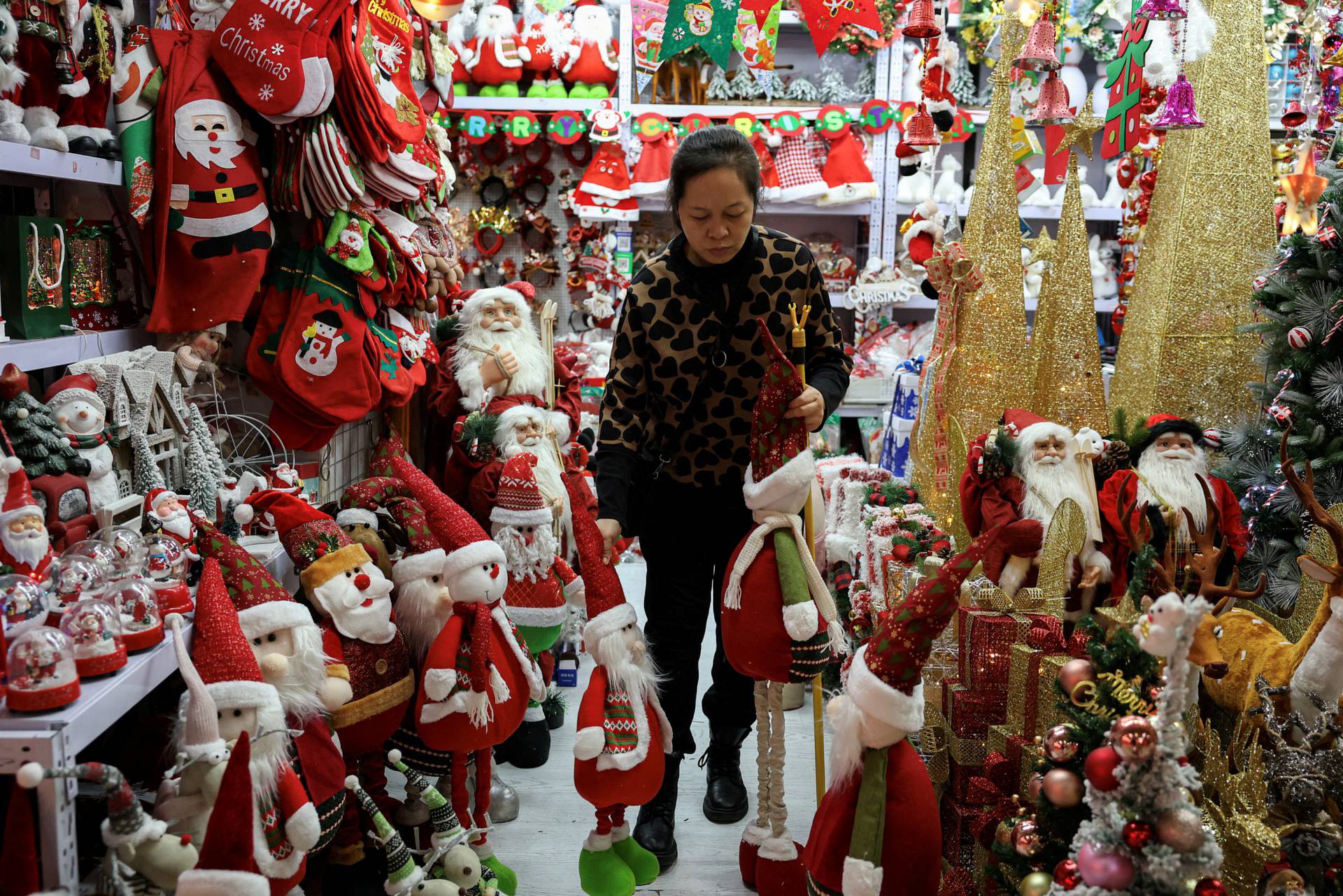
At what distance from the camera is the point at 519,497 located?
7.68 feet

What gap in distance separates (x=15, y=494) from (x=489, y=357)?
1551mm

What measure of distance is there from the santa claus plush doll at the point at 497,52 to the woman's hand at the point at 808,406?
3442 millimetres

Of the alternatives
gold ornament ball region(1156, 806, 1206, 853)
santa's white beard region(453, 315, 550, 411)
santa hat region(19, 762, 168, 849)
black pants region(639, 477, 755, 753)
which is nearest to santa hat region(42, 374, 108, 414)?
santa hat region(19, 762, 168, 849)

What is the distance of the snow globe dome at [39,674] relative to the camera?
1235mm

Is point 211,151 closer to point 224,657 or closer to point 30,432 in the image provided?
point 30,432

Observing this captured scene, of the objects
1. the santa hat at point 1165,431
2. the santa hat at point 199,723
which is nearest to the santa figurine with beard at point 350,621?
the santa hat at point 199,723

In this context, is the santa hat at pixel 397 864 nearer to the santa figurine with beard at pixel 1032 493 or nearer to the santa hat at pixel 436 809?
the santa hat at pixel 436 809

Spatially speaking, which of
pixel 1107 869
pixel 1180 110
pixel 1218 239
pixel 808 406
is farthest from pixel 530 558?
pixel 1218 239

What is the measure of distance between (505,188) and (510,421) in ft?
8.56

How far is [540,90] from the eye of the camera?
476 centimetres

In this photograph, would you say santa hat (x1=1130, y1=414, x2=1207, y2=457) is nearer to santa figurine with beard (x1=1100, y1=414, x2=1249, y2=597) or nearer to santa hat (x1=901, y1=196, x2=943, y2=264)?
santa figurine with beard (x1=1100, y1=414, x2=1249, y2=597)

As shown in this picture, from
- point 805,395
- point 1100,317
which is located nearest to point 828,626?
point 805,395

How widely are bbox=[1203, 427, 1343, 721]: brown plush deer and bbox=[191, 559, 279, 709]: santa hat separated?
1.60 metres

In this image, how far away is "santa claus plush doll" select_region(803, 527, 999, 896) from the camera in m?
1.51
